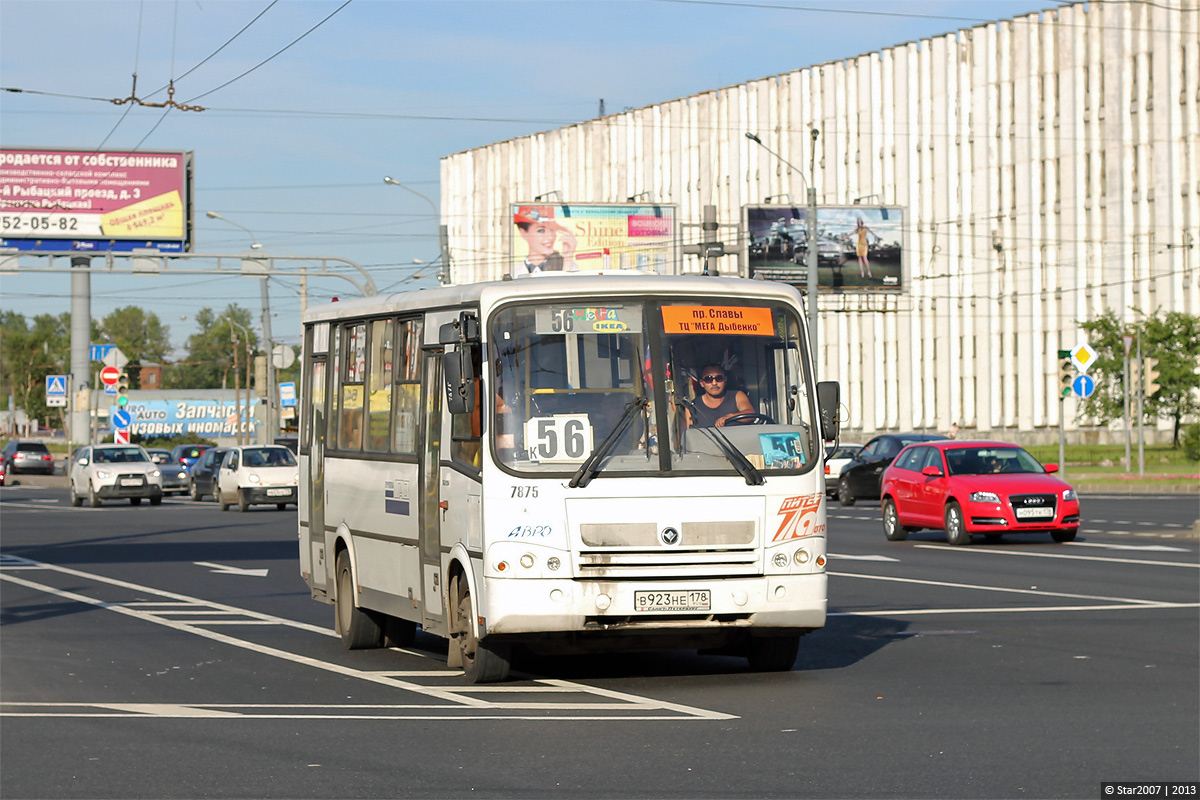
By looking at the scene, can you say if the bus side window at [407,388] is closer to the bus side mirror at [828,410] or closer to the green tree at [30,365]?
the bus side mirror at [828,410]

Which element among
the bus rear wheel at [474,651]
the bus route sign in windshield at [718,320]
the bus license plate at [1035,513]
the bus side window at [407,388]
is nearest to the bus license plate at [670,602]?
the bus rear wheel at [474,651]

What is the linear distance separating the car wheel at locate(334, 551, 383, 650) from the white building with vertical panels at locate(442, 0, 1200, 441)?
4818 centimetres

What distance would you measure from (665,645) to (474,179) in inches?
3906

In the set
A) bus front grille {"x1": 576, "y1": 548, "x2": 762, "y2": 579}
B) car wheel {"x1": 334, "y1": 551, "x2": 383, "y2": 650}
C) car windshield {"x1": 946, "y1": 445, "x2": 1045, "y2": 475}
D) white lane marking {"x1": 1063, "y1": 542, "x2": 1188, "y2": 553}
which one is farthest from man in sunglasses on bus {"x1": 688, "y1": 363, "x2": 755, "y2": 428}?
car windshield {"x1": 946, "y1": 445, "x2": 1045, "y2": 475}

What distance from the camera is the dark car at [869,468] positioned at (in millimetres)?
40156

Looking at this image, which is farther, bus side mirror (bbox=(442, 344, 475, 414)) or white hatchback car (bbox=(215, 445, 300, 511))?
white hatchback car (bbox=(215, 445, 300, 511))

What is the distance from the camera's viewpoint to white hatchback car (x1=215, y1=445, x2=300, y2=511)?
42781 millimetres

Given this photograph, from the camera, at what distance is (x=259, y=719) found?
10.4m

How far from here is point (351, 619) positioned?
46.2 ft

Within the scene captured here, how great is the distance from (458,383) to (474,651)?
174 centimetres

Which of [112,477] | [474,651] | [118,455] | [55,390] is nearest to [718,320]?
[474,651]

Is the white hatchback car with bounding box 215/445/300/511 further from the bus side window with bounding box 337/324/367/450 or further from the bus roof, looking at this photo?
the bus roof

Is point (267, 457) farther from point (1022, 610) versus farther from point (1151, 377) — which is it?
point (1022, 610)

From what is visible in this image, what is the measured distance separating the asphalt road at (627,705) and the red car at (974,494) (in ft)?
17.5
